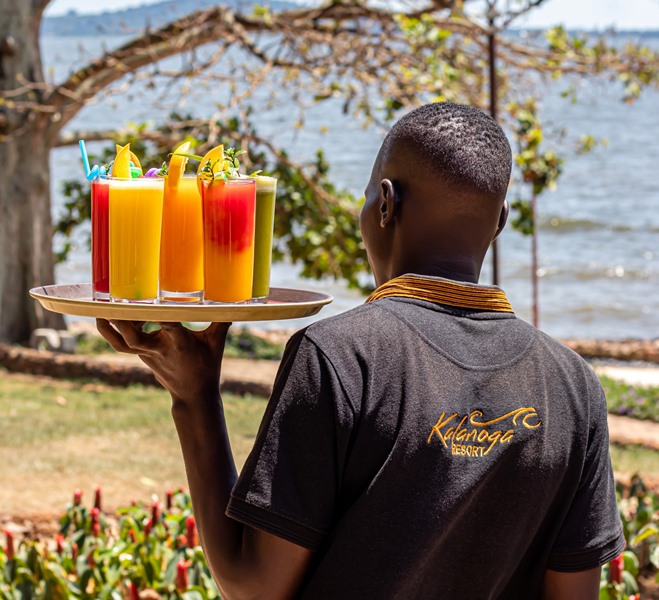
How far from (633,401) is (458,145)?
8.00m

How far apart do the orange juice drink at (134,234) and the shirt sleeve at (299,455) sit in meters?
0.46

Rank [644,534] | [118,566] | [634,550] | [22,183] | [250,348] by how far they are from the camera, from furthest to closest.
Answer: [250,348] → [22,183] → [634,550] → [644,534] → [118,566]

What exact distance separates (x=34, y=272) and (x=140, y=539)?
23.2 ft

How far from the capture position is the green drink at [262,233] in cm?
A: 203

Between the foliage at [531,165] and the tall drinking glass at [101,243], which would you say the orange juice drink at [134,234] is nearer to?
the tall drinking glass at [101,243]

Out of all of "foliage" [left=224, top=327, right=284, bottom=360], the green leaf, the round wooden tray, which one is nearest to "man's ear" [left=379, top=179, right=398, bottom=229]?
the round wooden tray

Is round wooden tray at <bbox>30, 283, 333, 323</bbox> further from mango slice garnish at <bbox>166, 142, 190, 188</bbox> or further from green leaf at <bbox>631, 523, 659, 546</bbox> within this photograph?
green leaf at <bbox>631, 523, 659, 546</bbox>

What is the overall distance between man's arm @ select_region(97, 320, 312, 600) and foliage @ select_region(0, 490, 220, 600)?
1.67 meters

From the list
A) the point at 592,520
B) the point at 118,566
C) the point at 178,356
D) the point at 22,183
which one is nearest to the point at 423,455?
the point at 592,520

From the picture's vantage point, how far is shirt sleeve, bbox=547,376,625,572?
178 cm

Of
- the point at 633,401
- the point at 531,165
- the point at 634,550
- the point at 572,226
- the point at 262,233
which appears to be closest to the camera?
the point at 262,233

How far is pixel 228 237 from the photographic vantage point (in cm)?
193

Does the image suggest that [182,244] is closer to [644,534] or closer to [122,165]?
[122,165]

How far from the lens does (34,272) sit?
1056 cm
